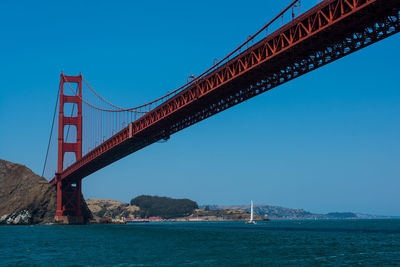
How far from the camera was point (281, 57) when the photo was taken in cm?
3173

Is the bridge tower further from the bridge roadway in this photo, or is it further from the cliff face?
the bridge roadway

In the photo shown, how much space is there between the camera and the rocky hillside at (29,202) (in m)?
92.2

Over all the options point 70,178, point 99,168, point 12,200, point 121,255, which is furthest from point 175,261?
point 12,200

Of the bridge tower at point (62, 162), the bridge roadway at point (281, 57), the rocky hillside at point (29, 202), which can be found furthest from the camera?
the rocky hillside at point (29, 202)

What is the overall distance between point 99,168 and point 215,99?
40879mm

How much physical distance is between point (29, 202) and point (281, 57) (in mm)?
73958

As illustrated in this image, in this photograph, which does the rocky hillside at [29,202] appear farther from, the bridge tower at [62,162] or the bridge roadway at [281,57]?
the bridge roadway at [281,57]

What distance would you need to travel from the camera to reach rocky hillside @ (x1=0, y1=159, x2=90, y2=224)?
92250 mm

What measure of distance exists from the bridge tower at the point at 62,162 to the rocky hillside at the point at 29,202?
332cm

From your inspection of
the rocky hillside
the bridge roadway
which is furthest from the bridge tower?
the bridge roadway

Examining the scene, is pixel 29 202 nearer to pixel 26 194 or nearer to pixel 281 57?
pixel 26 194

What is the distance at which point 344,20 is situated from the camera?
2594cm

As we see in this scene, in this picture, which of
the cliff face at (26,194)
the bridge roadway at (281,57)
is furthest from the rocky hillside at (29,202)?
the bridge roadway at (281,57)

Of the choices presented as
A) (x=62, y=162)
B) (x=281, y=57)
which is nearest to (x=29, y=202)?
(x=62, y=162)
